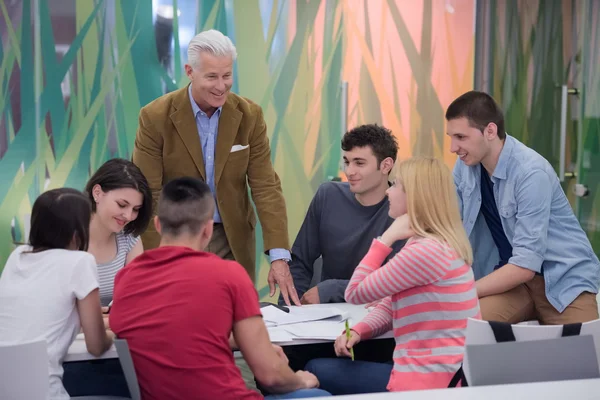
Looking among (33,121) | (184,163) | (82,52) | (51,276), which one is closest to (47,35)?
(82,52)

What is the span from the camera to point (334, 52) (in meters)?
4.76

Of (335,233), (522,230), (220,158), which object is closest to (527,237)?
(522,230)

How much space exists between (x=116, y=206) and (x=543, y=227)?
1.56 meters

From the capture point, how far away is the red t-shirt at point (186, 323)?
6.39ft

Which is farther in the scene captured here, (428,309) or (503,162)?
Answer: (503,162)

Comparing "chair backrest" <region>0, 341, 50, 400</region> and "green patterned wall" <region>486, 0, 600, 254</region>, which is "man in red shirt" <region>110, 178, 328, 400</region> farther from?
"green patterned wall" <region>486, 0, 600, 254</region>

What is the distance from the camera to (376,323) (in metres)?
2.55

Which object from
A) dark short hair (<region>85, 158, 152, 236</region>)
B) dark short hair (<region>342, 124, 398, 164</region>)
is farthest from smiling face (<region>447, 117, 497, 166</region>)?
dark short hair (<region>85, 158, 152, 236</region>)

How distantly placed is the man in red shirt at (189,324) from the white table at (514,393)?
14.0 inches

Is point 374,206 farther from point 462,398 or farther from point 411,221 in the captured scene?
point 462,398

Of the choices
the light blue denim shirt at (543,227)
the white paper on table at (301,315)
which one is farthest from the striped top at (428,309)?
the light blue denim shirt at (543,227)

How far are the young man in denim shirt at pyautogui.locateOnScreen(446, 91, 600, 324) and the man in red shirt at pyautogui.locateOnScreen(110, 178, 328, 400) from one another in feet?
4.00

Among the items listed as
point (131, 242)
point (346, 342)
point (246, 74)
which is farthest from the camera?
point (246, 74)

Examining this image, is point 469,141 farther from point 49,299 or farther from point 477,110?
point 49,299
